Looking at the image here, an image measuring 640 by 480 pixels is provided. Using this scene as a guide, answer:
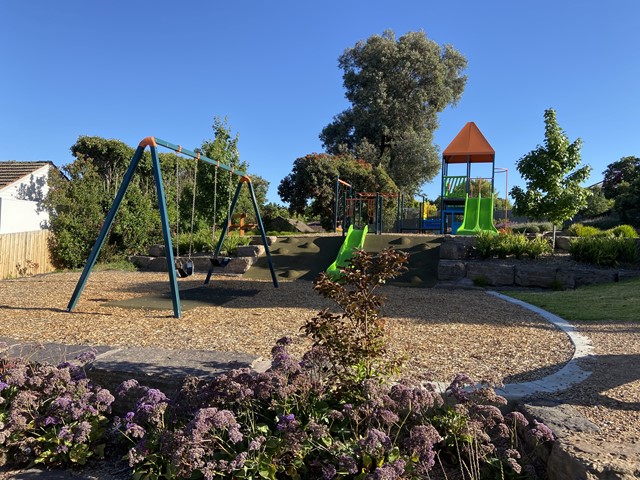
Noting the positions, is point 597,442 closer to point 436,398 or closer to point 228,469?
point 436,398

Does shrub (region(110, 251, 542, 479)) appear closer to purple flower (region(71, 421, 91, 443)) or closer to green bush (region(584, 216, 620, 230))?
purple flower (region(71, 421, 91, 443))

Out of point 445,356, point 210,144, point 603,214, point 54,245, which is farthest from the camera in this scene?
point 603,214

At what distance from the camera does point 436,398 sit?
2344 mm

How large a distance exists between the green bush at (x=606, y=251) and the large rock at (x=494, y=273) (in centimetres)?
168

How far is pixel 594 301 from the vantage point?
692cm

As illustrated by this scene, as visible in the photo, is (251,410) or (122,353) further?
(122,353)

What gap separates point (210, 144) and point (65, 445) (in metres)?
11.6

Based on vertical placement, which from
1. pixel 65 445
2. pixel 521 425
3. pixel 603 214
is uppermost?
pixel 603 214

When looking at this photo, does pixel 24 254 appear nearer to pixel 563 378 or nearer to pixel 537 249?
pixel 563 378

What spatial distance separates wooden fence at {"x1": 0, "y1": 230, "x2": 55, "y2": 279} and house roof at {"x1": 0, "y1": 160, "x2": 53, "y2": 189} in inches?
179

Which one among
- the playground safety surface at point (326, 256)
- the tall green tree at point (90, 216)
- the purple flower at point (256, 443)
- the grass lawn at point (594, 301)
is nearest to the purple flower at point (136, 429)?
the purple flower at point (256, 443)

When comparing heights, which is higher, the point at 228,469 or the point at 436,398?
the point at 436,398

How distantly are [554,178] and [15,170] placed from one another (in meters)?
17.1

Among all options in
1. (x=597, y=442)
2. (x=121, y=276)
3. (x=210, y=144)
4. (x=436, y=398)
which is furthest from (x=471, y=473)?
(x=210, y=144)
